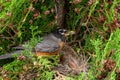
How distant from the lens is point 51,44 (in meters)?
4.53

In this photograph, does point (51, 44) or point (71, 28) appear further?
point (71, 28)

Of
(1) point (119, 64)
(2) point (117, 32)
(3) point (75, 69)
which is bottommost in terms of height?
(3) point (75, 69)

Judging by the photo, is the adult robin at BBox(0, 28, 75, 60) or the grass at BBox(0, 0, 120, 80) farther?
the adult robin at BBox(0, 28, 75, 60)

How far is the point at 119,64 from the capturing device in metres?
3.32

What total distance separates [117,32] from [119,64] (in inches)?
17.1

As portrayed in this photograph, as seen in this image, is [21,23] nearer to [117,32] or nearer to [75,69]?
[75,69]

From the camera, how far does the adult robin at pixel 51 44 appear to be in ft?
13.6

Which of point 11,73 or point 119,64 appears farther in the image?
point 11,73

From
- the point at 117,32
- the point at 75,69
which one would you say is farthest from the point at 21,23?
the point at 117,32

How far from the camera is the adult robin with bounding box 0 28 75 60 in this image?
416 centimetres

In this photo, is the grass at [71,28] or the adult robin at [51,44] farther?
the adult robin at [51,44]

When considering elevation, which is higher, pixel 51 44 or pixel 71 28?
pixel 71 28

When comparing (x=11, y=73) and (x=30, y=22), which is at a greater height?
(x=30, y=22)

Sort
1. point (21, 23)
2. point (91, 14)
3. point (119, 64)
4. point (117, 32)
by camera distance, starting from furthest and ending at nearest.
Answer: point (91, 14), point (21, 23), point (117, 32), point (119, 64)
